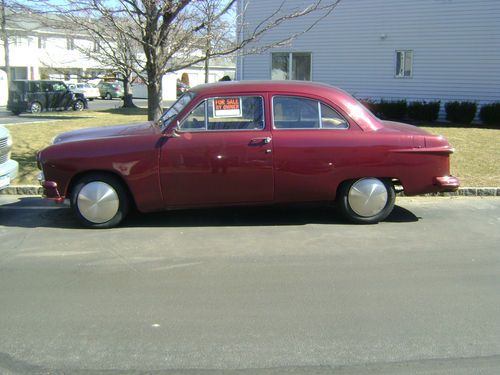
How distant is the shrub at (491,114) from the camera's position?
15.9 metres

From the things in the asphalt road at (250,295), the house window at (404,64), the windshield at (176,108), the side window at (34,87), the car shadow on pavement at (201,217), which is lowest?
the asphalt road at (250,295)

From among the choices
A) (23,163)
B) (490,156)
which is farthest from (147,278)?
(490,156)

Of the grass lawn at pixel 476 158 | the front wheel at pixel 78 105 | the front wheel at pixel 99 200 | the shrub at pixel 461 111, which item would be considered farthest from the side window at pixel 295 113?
the front wheel at pixel 78 105

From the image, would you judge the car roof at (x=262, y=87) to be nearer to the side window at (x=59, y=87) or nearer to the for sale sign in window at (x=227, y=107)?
the for sale sign in window at (x=227, y=107)

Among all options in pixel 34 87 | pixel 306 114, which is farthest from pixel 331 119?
pixel 34 87

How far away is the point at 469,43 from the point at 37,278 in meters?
16.4

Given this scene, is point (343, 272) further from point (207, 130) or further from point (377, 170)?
point (207, 130)

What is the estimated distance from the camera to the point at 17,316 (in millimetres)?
4051

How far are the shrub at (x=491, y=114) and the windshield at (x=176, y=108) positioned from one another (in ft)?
40.0

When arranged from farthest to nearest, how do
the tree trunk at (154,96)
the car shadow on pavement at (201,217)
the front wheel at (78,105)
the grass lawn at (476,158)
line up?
the front wheel at (78,105) < the tree trunk at (154,96) < the grass lawn at (476,158) < the car shadow on pavement at (201,217)

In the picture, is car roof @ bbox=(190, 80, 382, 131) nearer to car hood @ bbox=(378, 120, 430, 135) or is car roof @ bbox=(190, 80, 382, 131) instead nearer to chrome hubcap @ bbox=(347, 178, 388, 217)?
car hood @ bbox=(378, 120, 430, 135)

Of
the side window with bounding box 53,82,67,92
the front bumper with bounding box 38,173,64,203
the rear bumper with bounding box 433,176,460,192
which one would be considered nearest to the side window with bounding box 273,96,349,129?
the rear bumper with bounding box 433,176,460,192

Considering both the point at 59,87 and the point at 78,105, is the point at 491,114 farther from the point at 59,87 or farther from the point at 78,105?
the point at 59,87

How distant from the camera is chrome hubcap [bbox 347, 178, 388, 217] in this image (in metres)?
6.48
